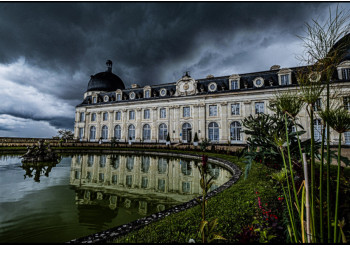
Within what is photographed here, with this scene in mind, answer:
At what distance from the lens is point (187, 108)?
29.3 metres

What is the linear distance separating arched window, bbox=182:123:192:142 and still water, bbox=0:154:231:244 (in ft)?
67.7

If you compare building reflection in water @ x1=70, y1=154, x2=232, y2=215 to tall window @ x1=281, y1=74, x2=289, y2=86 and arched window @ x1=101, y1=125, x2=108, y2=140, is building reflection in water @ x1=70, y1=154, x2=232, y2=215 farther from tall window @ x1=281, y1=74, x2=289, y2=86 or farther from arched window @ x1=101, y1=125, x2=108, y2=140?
arched window @ x1=101, y1=125, x2=108, y2=140

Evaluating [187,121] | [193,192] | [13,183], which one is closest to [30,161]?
[13,183]

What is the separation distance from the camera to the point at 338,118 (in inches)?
62.9

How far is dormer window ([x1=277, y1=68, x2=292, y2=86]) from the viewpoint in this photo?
23625 millimetres

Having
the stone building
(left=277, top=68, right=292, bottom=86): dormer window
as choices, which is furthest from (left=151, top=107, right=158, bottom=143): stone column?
(left=277, top=68, right=292, bottom=86): dormer window

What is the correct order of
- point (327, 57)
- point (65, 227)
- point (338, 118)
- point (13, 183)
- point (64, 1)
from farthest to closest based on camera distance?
1. point (13, 183)
2. point (65, 227)
3. point (64, 1)
4. point (327, 57)
5. point (338, 118)

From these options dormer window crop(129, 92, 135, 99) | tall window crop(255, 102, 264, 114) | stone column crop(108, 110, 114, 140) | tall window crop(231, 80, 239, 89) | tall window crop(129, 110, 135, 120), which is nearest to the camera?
tall window crop(255, 102, 264, 114)

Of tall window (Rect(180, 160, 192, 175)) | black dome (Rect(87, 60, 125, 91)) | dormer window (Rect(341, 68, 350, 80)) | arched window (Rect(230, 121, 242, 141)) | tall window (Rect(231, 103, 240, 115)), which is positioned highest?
black dome (Rect(87, 60, 125, 91))

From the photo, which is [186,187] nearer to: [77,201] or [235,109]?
[77,201]

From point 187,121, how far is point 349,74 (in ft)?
73.0

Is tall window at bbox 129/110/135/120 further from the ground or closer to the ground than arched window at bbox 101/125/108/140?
further from the ground

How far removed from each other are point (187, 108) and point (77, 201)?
2559 centimetres
